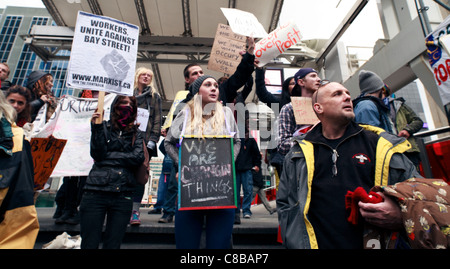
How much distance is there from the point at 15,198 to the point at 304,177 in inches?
84.4

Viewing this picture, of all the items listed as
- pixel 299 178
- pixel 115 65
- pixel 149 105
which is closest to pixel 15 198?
pixel 115 65

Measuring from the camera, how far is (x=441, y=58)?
11.3 feet

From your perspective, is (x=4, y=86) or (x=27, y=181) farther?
(x=4, y=86)

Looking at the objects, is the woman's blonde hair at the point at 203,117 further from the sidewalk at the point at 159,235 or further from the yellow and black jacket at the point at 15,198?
the sidewalk at the point at 159,235

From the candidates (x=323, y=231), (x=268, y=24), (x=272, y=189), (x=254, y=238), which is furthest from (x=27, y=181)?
(x=272, y=189)

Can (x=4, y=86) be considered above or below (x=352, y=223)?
above

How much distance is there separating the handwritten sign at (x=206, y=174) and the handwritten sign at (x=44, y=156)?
2.27 meters

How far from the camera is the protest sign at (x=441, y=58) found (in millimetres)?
3364

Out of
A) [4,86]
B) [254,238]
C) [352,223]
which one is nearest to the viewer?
[352,223]

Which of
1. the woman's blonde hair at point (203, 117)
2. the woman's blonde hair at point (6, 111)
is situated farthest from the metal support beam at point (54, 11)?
the woman's blonde hair at point (203, 117)

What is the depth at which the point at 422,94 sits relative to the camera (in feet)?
29.0

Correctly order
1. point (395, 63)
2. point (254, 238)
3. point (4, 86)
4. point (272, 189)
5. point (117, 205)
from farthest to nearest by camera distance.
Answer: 1. point (272, 189)
2. point (395, 63)
3. point (4, 86)
4. point (254, 238)
5. point (117, 205)

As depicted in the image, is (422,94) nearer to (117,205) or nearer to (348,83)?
(348,83)

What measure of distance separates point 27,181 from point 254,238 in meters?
2.57
